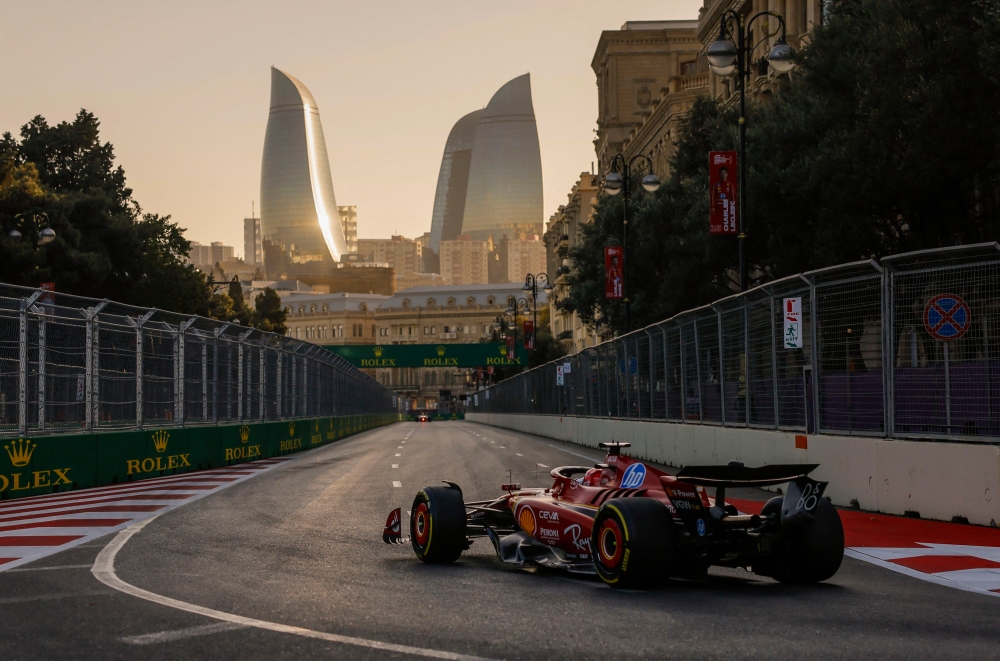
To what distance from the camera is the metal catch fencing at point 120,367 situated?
54.4 feet

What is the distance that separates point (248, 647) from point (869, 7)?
22.6m

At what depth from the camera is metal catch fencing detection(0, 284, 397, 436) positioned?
Result: 54.4 ft

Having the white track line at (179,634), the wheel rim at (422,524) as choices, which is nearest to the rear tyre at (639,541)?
the wheel rim at (422,524)

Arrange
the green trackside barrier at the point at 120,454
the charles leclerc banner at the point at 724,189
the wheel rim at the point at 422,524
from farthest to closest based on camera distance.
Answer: the charles leclerc banner at the point at 724,189 < the green trackside barrier at the point at 120,454 < the wheel rim at the point at 422,524

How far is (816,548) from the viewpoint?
792 centimetres

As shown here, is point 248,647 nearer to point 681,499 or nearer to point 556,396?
point 681,499

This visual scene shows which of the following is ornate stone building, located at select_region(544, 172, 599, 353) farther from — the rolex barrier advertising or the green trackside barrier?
the green trackside barrier

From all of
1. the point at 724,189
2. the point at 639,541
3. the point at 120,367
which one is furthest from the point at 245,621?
the point at 724,189

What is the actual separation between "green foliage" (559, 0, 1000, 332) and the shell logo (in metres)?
15.1

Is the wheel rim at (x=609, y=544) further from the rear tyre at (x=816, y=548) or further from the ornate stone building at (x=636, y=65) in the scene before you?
the ornate stone building at (x=636, y=65)

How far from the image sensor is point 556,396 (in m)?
46.9

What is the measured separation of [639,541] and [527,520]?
1.73m

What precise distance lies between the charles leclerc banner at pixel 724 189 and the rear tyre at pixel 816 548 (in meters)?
19.6

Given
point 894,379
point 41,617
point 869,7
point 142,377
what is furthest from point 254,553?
point 869,7
